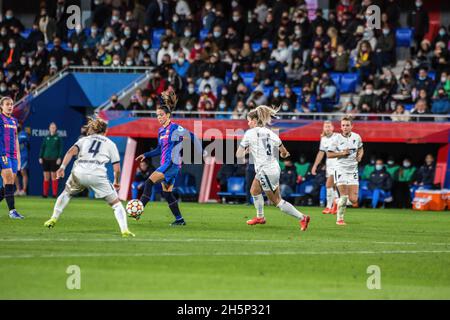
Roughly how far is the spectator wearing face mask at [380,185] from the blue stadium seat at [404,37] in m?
5.83

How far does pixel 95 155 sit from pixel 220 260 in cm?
380

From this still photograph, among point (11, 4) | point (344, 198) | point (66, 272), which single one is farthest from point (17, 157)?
point (11, 4)

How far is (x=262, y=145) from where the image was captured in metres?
17.6

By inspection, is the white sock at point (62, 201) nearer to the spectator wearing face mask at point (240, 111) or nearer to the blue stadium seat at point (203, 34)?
the spectator wearing face mask at point (240, 111)

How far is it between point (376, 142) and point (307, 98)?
8.24 ft

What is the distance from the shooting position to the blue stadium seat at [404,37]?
33.2 m

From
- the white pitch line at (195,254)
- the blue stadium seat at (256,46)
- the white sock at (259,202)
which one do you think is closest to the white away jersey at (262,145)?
the white sock at (259,202)

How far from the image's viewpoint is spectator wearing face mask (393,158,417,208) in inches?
1155

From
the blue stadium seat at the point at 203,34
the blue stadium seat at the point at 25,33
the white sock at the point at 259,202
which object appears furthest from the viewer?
the blue stadium seat at the point at 25,33

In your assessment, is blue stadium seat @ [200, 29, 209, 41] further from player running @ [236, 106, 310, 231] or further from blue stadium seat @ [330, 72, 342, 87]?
player running @ [236, 106, 310, 231]

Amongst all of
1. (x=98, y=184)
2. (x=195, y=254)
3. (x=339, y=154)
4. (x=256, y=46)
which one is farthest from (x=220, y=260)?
(x=256, y=46)

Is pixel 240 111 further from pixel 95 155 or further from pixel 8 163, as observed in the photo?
pixel 95 155

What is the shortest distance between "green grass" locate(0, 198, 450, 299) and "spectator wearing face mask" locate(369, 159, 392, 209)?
9.49 metres

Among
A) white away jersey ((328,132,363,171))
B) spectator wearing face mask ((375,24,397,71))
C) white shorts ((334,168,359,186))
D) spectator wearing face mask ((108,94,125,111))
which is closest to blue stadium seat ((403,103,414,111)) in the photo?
spectator wearing face mask ((375,24,397,71))
